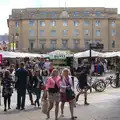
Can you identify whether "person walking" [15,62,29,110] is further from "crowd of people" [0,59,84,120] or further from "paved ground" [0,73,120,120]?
"paved ground" [0,73,120,120]

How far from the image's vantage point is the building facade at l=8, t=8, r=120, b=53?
357 feet

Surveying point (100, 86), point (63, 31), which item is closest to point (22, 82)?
point (100, 86)

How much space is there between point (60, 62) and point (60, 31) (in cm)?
5126

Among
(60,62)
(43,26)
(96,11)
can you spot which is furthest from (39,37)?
(60,62)

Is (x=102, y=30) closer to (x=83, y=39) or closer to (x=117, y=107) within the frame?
(x=83, y=39)

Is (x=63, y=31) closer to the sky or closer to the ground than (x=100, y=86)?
closer to the sky

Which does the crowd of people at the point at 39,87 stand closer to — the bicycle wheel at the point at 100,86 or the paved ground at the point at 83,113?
the paved ground at the point at 83,113

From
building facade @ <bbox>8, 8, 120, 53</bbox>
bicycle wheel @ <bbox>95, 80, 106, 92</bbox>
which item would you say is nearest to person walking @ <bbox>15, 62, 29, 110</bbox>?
bicycle wheel @ <bbox>95, 80, 106, 92</bbox>

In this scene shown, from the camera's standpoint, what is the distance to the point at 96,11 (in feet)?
372

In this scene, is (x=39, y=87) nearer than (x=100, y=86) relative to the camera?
Yes

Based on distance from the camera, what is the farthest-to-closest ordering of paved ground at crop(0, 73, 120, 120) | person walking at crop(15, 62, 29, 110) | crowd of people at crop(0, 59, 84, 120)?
person walking at crop(15, 62, 29, 110) → paved ground at crop(0, 73, 120, 120) → crowd of people at crop(0, 59, 84, 120)

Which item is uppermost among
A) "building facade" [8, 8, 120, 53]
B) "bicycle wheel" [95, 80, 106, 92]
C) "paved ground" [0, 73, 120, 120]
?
"building facade" [8, 8, 120, 53]

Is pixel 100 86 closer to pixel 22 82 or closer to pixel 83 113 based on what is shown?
pixel 22 82

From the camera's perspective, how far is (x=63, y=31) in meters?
109
